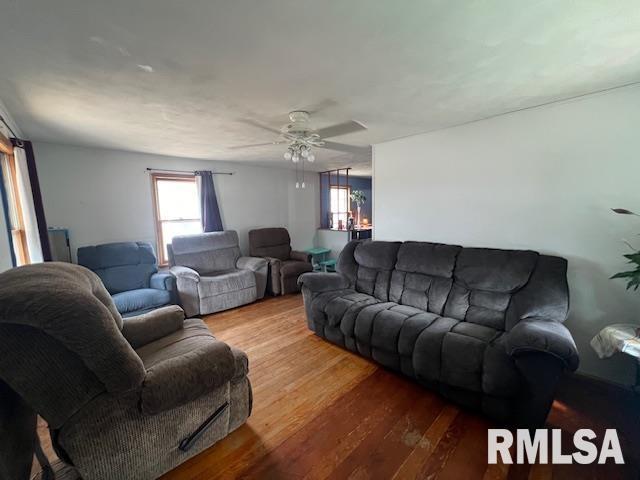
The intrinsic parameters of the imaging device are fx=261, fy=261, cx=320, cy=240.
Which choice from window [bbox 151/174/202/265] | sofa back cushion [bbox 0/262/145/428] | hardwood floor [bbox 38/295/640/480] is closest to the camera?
sofa back cushion [bbox 0/262/145/428]

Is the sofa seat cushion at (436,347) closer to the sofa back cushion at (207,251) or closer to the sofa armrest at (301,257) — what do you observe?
the sofa armrest at (301,257)

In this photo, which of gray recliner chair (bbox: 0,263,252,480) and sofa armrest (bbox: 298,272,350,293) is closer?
gray recliner chair (bbox: 0,263,252,480)

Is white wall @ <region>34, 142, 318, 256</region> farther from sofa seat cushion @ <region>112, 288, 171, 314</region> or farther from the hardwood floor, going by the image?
the hardwood floor

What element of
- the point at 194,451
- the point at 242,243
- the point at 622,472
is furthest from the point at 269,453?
the point at 242,243

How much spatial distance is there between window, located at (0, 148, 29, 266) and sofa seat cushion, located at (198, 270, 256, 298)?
168 cm

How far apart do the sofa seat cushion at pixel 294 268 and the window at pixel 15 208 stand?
114 inches

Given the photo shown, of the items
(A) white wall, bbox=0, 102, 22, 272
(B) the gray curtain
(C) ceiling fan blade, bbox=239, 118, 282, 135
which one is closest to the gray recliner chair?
(A) white wall, bbox=0, 102, 22, 272

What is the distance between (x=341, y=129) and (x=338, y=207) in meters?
3.91

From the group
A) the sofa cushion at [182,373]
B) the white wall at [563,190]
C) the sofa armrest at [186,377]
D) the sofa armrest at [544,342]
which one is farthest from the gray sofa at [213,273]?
the sofa armrest at [544,342]

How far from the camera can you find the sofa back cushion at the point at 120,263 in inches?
126

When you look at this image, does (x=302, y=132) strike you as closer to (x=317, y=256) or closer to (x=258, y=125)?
(x=258, y=125)

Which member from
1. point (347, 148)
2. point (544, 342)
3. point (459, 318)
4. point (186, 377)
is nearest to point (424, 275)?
point (459, 318)

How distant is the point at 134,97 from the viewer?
1898 millimetres

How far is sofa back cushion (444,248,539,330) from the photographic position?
2.13 meters
